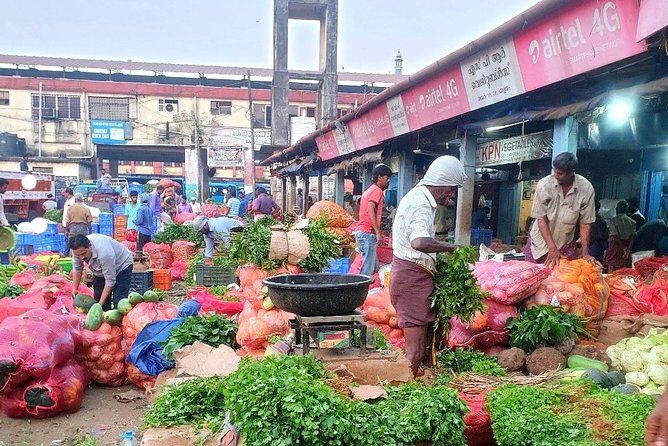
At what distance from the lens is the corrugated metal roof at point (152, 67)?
118 ft

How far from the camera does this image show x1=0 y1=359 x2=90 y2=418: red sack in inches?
177

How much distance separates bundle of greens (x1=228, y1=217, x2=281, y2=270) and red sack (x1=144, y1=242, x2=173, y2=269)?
20.4 feet

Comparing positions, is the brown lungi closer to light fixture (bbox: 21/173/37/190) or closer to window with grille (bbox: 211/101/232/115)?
light fixture (bbox: 21/173/37/190)

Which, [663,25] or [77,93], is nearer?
[663,25]

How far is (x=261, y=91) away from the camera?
120 ft

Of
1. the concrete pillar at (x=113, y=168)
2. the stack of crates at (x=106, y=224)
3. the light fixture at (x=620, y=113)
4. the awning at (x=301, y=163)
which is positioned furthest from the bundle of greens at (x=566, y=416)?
the concrete pillar at (x=113, y=168)

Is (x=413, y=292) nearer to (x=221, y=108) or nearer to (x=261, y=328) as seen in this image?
(x=261, y=328)

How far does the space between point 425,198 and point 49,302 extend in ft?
15.9

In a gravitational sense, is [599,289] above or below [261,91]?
below

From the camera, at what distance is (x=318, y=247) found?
616 centimetres

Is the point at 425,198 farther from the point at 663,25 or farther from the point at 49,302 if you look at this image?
the point at 49,302

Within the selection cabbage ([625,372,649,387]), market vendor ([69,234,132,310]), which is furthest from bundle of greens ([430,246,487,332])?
market vendor ([69,234,132,310])

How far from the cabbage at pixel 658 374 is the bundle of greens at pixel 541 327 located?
27.5 inches

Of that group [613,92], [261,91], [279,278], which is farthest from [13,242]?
[261,91]
